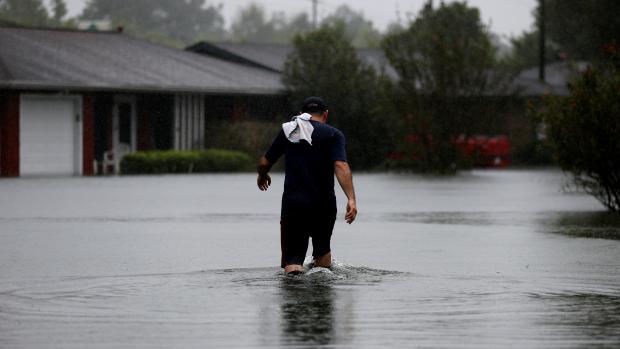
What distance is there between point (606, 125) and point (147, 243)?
8.23m

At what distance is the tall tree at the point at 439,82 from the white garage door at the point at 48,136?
31.4 ft

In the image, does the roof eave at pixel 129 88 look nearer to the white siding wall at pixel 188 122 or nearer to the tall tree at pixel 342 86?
the tall tree at pixel 342 86

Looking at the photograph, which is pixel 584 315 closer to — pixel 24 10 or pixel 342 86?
pixel 342 86

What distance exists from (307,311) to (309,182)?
9.01 ft

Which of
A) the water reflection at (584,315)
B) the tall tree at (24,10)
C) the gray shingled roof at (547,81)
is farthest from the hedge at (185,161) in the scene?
the tall tree at (24,10)

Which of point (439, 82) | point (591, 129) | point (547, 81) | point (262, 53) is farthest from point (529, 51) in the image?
point (591, 129)

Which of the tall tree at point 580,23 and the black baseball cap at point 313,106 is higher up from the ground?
the tall tree at point 580,23

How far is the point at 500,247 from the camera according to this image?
16359 mm

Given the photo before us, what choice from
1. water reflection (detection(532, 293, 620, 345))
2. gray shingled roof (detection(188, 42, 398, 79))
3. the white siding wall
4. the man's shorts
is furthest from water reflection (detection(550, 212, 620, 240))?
gray shingled roof (detection(188, 42, 398, 79))

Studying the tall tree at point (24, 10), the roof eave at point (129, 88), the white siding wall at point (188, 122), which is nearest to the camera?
the roof eave at point (129, 88)

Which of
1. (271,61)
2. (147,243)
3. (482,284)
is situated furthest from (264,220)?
(271,61)

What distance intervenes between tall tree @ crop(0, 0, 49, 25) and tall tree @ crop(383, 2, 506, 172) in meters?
87.7

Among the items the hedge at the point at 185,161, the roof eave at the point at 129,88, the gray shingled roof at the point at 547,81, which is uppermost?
the gray shingled roof at the point at 547,81

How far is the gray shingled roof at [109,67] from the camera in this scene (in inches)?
→ 1633
